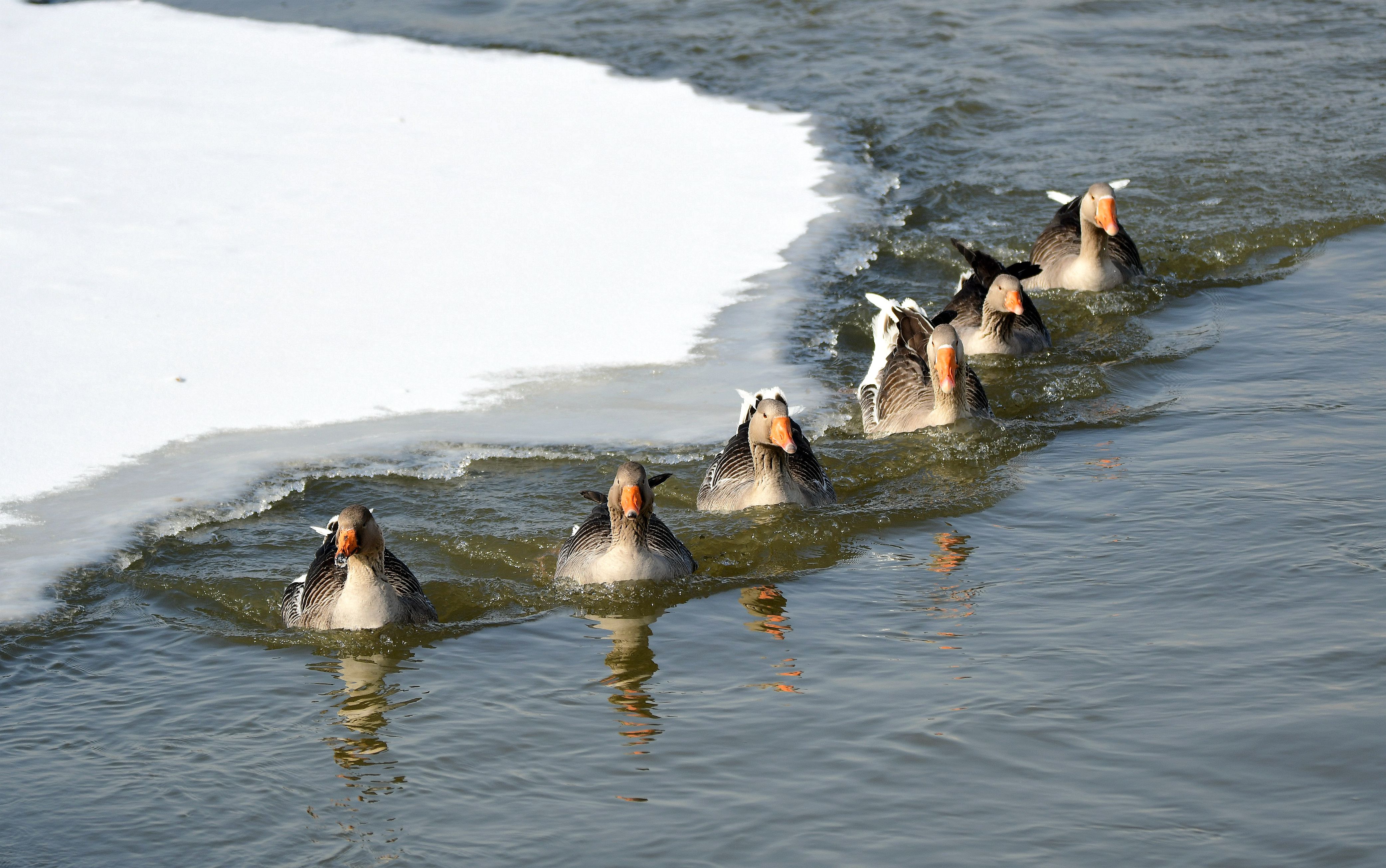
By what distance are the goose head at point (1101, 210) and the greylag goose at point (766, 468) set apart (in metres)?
4.82

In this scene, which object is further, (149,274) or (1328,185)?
(1328,185)

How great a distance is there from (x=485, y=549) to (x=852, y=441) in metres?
2.96

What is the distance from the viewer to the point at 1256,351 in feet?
36.4

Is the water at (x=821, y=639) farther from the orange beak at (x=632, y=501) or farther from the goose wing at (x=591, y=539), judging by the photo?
the orange beak at (x=632, y=501)

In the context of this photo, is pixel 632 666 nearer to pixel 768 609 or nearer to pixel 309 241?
pixel 768 609

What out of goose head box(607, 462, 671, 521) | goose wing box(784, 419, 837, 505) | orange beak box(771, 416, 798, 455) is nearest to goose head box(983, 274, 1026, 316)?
goose wing box(784, 419, 837, 505)

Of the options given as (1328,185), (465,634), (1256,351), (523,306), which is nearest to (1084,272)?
(1256,351)

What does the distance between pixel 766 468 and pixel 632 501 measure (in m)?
1.32

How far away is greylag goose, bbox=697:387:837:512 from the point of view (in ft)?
28.5

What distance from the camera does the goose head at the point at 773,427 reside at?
8516 mm

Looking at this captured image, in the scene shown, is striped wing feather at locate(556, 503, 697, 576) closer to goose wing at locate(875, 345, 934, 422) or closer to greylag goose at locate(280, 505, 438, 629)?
greylag goose at locate(280, 505, 438, 629)

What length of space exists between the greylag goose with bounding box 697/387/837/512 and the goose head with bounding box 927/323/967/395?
1288 mm

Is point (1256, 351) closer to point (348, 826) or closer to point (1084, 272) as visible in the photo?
point (1084, 272)

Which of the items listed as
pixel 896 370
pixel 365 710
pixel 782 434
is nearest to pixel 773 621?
pixel 782 434
